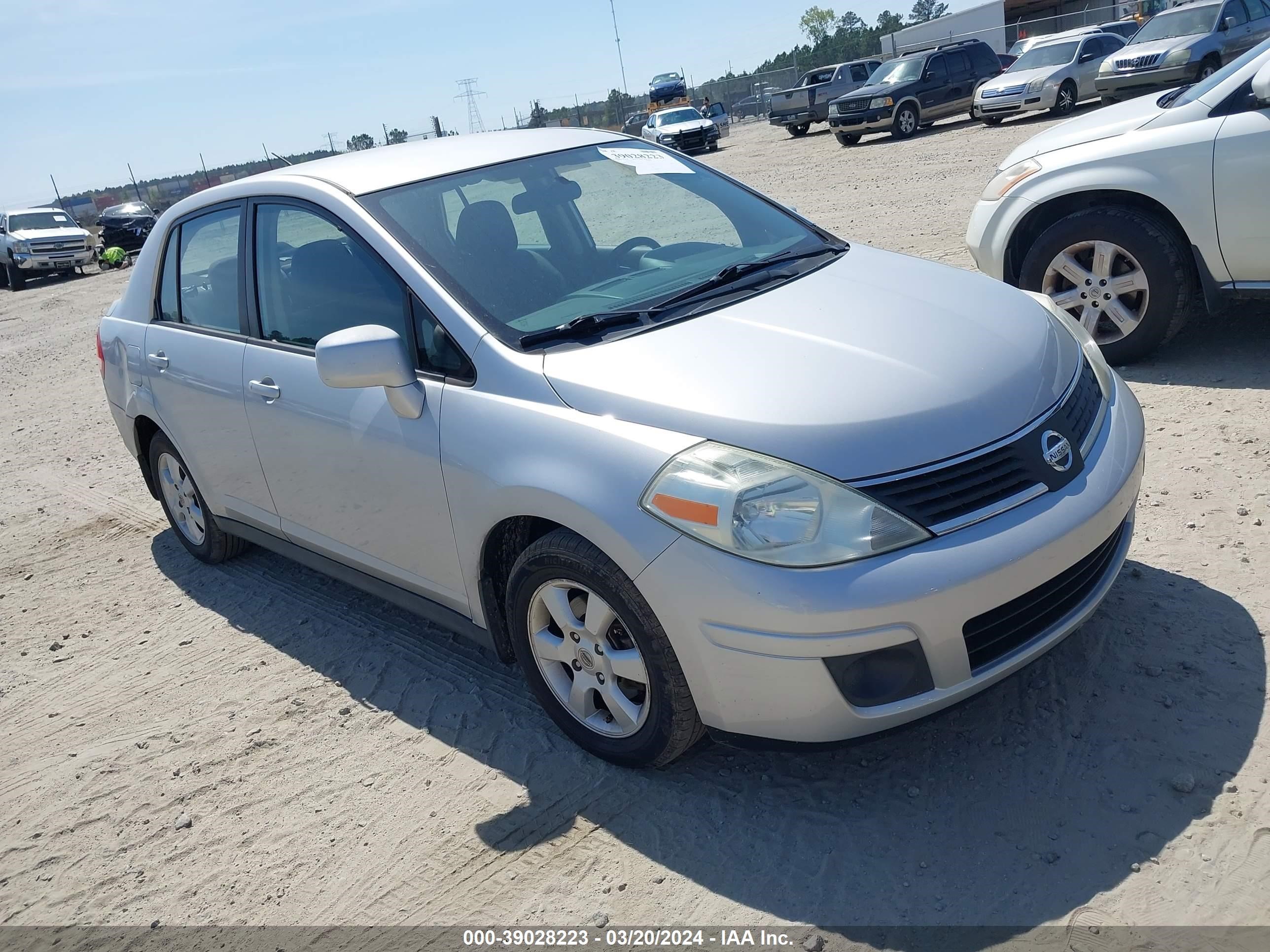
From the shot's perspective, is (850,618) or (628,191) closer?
(850,618)

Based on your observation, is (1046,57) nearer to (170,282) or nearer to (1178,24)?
(1178,24)

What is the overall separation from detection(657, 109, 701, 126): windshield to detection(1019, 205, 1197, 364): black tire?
27.9m

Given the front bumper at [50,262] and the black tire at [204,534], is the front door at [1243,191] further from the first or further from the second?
the front bumper at [50,262]

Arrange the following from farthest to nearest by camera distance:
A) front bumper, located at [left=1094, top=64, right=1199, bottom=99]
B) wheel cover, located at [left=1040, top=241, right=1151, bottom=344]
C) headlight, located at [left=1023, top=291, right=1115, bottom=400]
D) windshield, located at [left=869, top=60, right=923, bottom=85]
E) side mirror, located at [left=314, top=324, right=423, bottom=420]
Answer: windshield, located at [left=869, top=60, right=923, bottom=85], front bumper, located at [left=1094, top=64, right=1199, bottom=99], wheel cover, located at [left=1040, top=241, right=1151, bottom=344], headlight, located at [left=1023, top=291, right=1115, bottom=400], side mirror, located at [left=314, top=324, right=423, bottom=420]

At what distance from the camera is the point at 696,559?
2557 mm

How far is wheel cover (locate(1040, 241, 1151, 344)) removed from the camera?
5316 mm

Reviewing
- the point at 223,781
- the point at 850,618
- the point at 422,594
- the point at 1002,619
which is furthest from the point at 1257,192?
the point at 223,781

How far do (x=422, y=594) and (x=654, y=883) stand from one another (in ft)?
4.43

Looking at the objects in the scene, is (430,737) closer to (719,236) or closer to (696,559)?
(696,559)

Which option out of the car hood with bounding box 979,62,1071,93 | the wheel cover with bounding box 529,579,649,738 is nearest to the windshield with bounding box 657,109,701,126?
the car hood with bounding box 979,62,1071,93

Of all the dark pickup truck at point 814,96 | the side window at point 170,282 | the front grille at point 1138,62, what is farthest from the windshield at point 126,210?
the side window at point 170,282

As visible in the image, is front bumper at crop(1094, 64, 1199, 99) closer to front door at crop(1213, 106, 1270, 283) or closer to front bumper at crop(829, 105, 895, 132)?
front bumper at crop(829, 105, 895, 132)

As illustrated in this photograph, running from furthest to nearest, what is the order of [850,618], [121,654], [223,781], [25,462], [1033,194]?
[25,462] → [1033,194] → [121,654] → [223,781] → [850,618]

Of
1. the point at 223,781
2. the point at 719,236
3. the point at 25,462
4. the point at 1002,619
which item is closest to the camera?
the point at 1002,619
